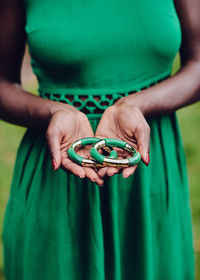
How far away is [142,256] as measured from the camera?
1354 millimetres

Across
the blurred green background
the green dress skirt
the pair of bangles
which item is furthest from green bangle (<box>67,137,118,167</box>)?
the blurred green background

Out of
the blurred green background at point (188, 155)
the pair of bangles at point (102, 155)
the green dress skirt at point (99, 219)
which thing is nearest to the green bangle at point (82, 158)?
the pair of bangles at point (102, 155)

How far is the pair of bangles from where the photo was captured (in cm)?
109

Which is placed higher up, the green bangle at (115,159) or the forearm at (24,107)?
the forearm at (24,107)

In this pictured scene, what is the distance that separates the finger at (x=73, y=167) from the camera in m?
1.05

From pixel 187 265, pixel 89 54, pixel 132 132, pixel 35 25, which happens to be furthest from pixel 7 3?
pixel 187 265

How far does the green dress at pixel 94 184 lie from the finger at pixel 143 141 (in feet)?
0.61

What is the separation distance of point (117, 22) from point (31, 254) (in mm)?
835

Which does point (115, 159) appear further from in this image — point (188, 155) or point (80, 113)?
point (188, 155)

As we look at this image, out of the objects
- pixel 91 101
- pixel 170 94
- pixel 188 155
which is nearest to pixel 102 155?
pixel 91 101

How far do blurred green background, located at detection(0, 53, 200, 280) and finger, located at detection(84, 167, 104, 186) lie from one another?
147 cm

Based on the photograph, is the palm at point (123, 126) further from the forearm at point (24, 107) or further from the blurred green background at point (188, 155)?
the blurred green background at point (188, 155)

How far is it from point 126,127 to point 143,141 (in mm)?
101

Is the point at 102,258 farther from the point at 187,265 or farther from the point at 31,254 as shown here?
the point at 187,265
